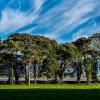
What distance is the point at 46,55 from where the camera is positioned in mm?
67500

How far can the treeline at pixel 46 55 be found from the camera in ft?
207

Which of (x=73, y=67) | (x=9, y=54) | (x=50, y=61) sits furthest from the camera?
(x=73, y=67)

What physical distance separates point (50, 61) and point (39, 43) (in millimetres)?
4190

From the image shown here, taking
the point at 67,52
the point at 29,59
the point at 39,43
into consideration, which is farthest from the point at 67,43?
the point at 29,59

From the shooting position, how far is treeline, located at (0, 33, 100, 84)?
63062 mm

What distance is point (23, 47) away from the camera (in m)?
63.0

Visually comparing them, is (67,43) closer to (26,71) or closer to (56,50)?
(56,50)

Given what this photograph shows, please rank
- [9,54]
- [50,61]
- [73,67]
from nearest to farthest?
[9,54], [50,61], [73,67]
